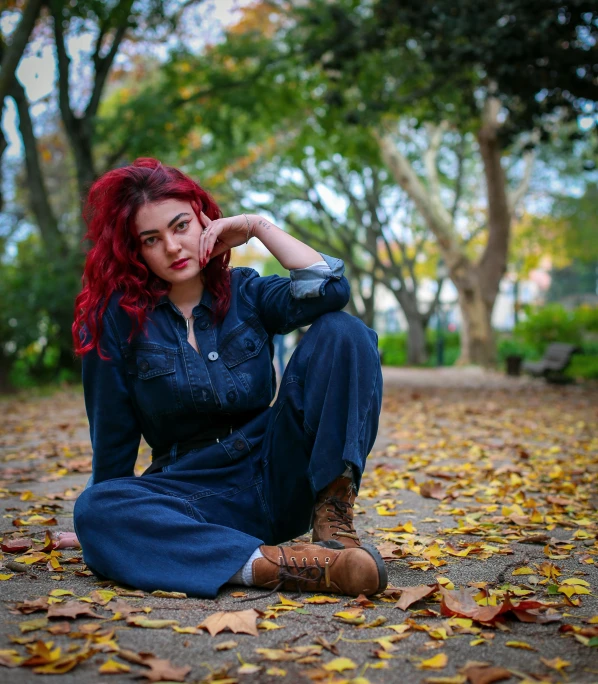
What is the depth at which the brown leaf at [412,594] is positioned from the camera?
2473 mm

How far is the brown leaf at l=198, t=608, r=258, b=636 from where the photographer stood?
2.24 metres

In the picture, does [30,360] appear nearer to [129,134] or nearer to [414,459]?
[129,134]

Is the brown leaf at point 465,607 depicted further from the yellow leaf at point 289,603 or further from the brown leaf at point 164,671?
the brown leaf at point 164,671

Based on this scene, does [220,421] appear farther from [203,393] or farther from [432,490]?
[432,490]

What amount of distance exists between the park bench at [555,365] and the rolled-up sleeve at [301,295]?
12.4 metres

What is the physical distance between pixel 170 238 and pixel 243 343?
45 cm

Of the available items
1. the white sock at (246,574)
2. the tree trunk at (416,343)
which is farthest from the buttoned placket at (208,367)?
the tree trunk at (416,343)

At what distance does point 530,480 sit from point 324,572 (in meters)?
2.77

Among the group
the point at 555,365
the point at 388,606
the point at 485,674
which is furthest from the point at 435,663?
the point at 555,365

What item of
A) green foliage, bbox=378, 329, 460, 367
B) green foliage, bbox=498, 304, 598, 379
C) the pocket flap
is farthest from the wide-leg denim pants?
green foliage, bbox=378, 329, 460, 367

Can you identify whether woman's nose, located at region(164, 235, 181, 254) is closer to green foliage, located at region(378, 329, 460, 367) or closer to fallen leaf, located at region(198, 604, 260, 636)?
fallen leaf, located at region(198, 604, 260, 636)

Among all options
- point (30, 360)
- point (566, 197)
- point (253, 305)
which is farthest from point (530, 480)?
point (566, 197)

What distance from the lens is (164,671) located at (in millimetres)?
1916

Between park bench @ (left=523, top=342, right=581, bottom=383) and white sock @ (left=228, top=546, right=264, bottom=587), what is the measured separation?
12779mm
